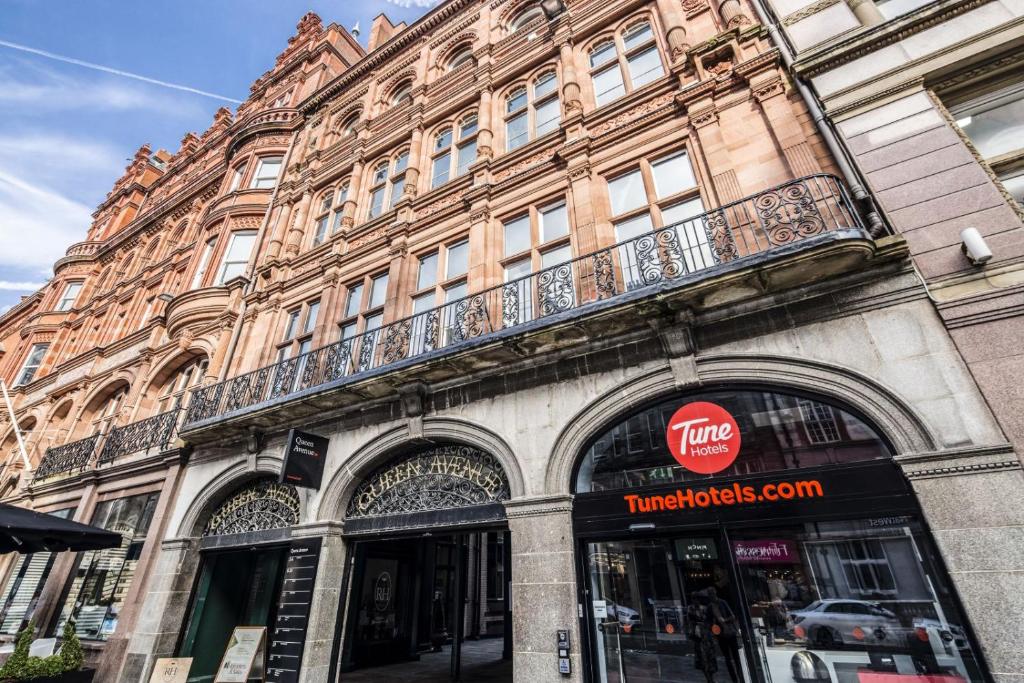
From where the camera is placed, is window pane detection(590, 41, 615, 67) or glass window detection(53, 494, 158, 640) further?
window pane detection(590, 41, 615, 67)

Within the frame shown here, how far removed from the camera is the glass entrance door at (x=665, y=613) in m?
4.82

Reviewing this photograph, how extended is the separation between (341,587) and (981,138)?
11172 millimetres

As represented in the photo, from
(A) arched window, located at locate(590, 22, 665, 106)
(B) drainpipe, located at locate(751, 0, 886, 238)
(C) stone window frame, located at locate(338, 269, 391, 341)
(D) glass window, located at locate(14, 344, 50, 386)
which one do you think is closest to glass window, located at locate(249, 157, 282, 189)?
(C) stone window frame, located at locate(338, 269, 391, 341)

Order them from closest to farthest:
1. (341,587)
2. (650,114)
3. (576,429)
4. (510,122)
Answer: (576,429) < (341,587) < (650,114) < (510,122)

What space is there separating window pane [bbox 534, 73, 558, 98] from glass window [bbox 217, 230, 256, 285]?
996cm

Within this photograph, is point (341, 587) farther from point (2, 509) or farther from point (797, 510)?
point (797, 510)

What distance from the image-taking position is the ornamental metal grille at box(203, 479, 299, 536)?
8.88 meters

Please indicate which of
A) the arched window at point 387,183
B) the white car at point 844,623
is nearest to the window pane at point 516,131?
the arched window at point 387,183

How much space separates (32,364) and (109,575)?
720 inches

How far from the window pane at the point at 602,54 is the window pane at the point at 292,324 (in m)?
9.55

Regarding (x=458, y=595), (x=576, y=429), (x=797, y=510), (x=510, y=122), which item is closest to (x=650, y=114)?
(x=510, y=122)

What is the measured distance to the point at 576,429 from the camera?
6258mm

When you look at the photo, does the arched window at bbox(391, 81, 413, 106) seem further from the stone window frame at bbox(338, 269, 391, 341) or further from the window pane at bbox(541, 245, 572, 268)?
the window pane at bbox(541, 245, 572, 268)

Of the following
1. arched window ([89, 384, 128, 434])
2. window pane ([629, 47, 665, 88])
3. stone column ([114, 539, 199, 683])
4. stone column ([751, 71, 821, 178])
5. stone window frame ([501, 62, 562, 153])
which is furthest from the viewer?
arched window ([89, 384, 128, 434])
